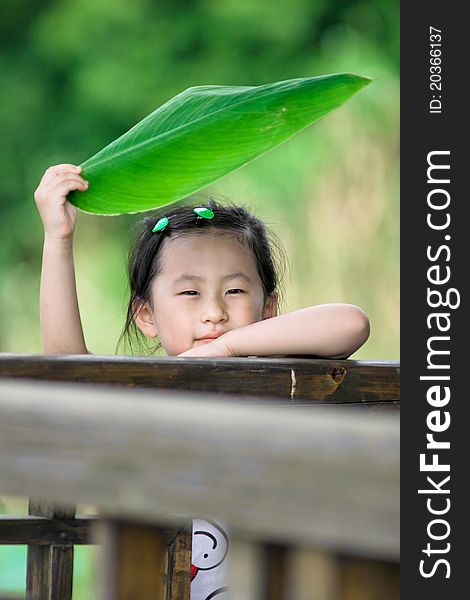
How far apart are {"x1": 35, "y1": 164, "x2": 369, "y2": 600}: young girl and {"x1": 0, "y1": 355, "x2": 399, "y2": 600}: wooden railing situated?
505 mm

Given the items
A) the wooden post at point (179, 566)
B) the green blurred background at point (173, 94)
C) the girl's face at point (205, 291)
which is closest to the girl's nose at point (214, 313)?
the girl's face at point (205, 291)

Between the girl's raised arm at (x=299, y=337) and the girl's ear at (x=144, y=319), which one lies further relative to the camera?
the girl's ear at (x=144, y=319)

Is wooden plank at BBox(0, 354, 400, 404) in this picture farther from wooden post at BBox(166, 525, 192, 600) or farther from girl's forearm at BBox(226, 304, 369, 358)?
wooden post at BBox(166, 525, 192, 600)

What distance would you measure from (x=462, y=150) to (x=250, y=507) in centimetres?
40

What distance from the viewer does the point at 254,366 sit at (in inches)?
28.1

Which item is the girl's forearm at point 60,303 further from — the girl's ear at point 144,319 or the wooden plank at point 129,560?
the wooden plank at point 129,560

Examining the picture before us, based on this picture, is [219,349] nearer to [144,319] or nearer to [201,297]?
[201,297]

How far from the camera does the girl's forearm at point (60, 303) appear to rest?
3.22ft

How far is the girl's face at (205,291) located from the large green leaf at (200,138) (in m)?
0.23

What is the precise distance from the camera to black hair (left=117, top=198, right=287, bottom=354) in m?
1.15

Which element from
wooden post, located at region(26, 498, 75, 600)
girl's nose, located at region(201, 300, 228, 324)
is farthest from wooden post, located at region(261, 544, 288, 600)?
girl's nose, located at region(201, 300, 228, 324)

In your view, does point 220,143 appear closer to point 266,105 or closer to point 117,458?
point 266,105

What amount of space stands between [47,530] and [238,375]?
21 centimetres

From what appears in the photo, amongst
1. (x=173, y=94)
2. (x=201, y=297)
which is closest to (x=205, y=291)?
(x=201, y=297)
